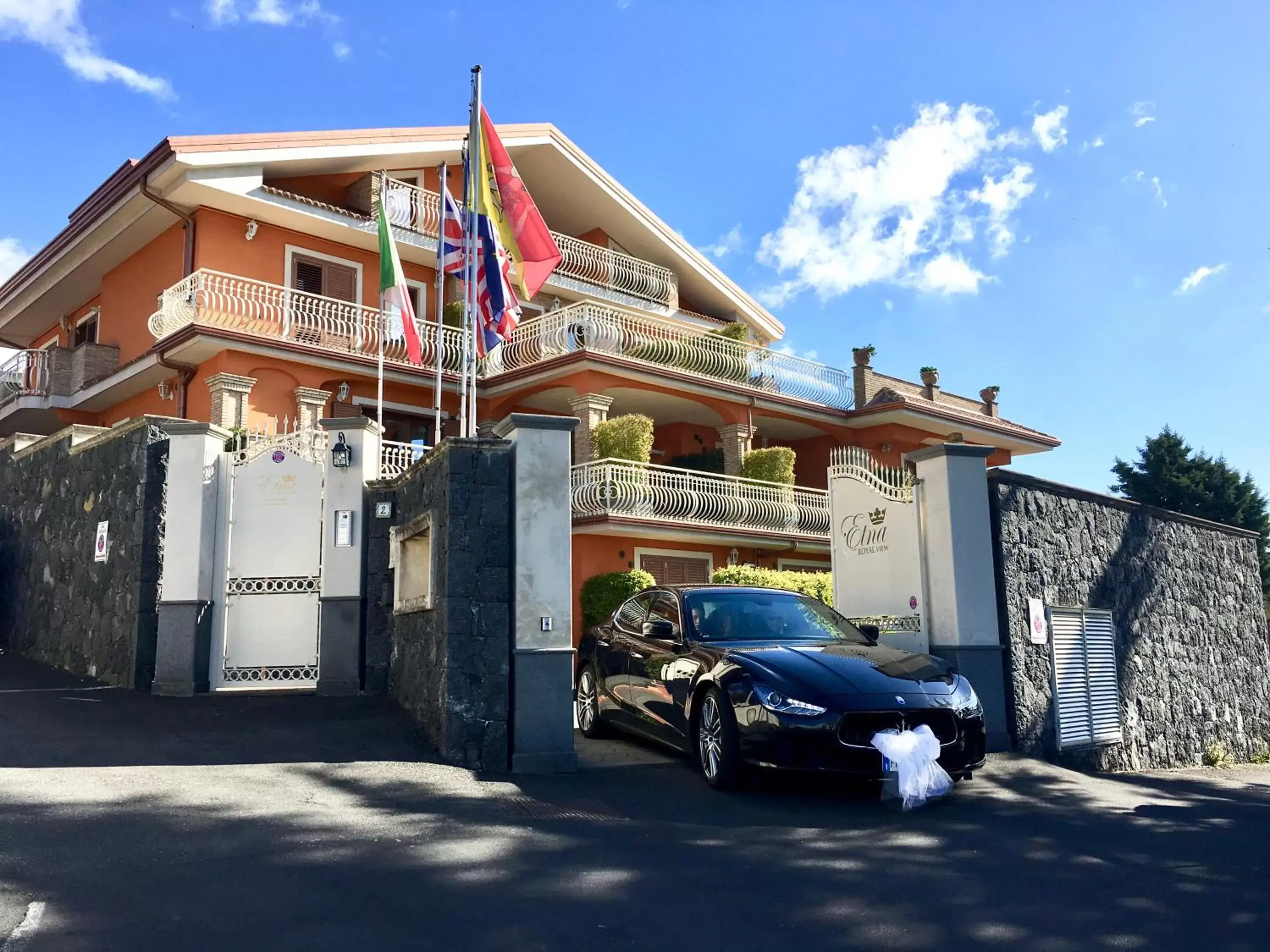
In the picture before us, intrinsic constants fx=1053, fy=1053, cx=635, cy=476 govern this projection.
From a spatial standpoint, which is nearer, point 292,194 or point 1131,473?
point 292,194

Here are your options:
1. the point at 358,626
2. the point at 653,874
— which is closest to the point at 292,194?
the point at 358,626

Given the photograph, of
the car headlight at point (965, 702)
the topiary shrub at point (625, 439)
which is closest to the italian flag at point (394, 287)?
the topiary shrub at point (625, 439)

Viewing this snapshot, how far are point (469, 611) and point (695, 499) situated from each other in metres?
12.5

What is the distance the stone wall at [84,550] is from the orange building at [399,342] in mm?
4077

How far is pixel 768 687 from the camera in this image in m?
6.88

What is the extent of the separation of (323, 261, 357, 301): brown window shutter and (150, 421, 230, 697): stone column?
9850 mm

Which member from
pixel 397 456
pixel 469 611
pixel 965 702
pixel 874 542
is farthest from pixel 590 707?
pixel 397 456

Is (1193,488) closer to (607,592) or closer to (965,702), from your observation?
(607,592)

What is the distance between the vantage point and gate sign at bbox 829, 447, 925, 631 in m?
10.2

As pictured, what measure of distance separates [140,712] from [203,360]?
1079 centimetres

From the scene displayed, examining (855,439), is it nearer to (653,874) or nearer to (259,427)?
(259,427)

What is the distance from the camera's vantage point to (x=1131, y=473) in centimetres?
3794

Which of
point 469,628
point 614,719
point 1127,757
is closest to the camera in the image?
point 469,628

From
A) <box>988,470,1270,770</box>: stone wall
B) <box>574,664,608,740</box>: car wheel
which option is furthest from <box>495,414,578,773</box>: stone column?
<box>988,470,1270,770</box>: stone wall
